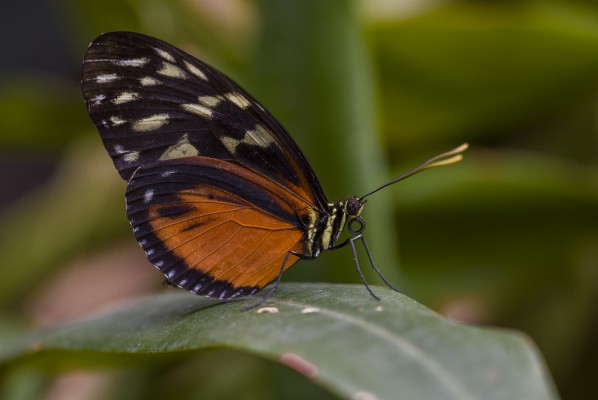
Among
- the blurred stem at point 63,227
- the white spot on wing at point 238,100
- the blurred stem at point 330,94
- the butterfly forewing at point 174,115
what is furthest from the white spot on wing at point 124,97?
the blurred stem at point 63,227

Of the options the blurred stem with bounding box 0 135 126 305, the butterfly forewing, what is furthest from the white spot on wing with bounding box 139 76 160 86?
→ the blurred stem with bounding box 0 135 126 305

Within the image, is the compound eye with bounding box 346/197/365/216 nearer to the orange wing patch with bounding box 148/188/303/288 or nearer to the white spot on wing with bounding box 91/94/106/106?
the orange wing patch with bounding box 148/188/303/288

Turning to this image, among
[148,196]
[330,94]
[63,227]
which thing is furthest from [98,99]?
[63,227]

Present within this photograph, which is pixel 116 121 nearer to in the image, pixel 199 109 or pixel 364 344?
pixel 199 109

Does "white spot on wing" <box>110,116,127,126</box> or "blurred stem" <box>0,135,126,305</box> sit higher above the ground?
"white spot on wing" <box>110,116,127,126</box>

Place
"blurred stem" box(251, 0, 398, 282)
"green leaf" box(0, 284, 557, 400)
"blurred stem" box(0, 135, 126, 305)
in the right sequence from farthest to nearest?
"blurred stem" box(0, 135, 126, 305) < "blurred stem" box(251, 0, 398, 282) < "green leaf" box(0, 284, 557, 400)

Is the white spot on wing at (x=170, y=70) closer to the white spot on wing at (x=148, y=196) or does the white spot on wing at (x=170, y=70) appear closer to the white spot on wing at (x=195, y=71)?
the white spot on wing at (x=195, y=71)

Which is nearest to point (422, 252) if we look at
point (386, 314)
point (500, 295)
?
point (500, 295)
